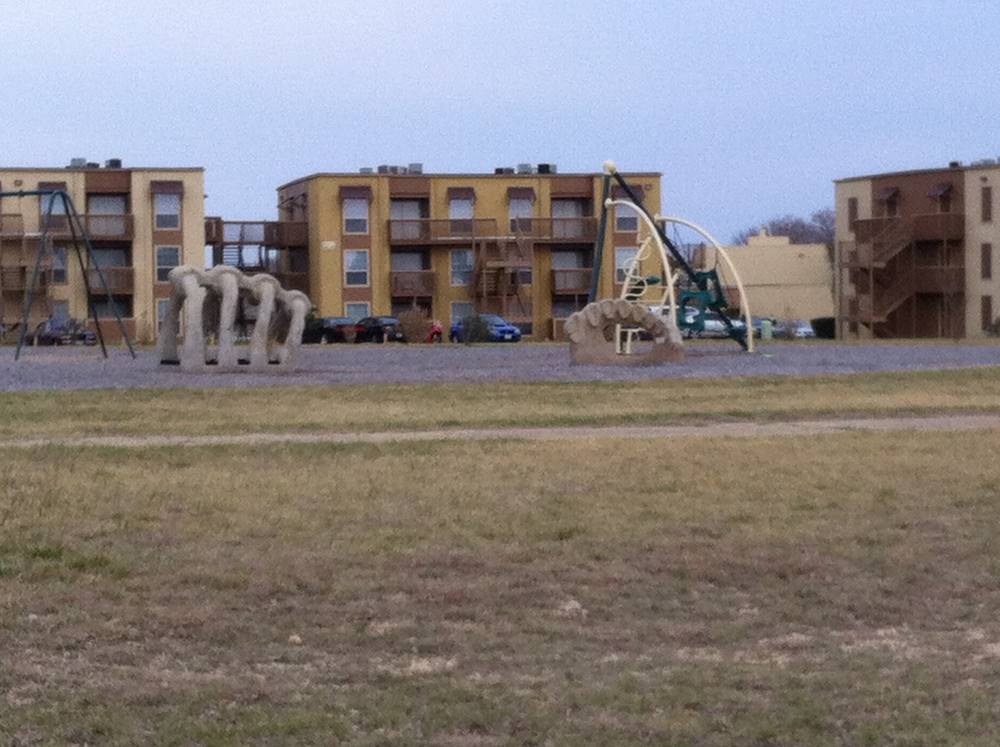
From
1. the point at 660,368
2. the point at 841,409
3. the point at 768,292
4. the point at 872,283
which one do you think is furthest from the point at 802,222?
the point at 841,409

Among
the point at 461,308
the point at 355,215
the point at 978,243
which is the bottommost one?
the point at 461,308

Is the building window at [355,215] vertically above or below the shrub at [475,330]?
above

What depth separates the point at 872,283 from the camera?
88.8 m

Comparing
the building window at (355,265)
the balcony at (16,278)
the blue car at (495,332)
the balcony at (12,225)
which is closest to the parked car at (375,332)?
the blue car at (495,332)

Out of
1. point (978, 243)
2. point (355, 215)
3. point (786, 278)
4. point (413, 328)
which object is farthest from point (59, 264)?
point (786, 278)

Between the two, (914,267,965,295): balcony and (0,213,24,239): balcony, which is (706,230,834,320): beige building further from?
(0,213,24,239): balcony

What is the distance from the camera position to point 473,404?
27516 millimetres

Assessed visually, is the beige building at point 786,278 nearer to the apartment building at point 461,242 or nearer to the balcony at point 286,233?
the apartment building at point 461,242

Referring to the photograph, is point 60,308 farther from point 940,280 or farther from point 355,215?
point 940,280

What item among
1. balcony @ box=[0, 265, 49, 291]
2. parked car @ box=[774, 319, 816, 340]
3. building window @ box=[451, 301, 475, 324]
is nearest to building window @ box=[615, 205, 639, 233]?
building window @ box=[451, 301, 475, 324]

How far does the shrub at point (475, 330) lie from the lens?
253 ft

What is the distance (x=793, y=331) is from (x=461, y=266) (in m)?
18.5

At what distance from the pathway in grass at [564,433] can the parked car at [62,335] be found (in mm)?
52164

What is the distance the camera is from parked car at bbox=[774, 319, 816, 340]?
81.8 meters
